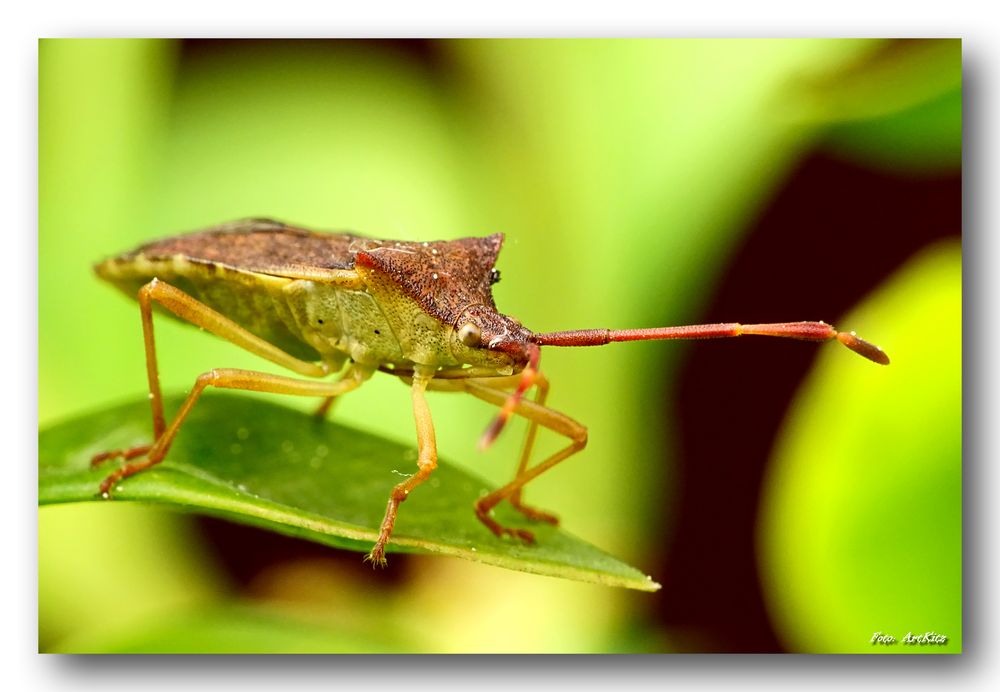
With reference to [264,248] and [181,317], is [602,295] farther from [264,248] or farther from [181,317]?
[181,317]

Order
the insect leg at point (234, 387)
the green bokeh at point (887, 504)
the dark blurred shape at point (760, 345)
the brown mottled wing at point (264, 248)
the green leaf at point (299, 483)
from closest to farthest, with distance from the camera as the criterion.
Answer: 1. the green leaf at point (299, 483)
2. the insect leg at point (234, 387)
3. the brown mottled wing at point (264, 248)
4. the green bokeh at point (887, 504)
5. the dark blurred shape at point (760, 345)

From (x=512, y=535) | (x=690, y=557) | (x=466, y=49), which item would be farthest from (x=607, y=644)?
(x=466, y=49)

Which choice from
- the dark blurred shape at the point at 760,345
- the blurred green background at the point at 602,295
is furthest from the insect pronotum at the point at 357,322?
the dark blurred shape at the point at 760,345

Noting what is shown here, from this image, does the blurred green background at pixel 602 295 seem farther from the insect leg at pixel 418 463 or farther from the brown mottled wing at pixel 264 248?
the insect leg at pixel 418 463

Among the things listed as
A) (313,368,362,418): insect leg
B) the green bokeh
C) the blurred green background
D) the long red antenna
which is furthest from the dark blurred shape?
(313,368,362,418): insect leg

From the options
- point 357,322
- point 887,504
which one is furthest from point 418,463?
point 887,504

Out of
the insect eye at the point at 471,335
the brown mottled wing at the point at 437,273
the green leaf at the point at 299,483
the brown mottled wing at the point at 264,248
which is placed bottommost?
the green leaf at the point at 299,483
